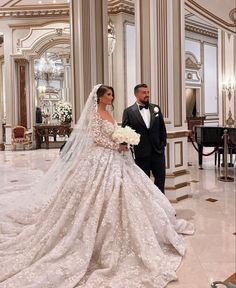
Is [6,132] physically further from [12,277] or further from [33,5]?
[12,277]

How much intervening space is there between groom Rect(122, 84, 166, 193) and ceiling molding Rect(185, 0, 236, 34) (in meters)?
4.43

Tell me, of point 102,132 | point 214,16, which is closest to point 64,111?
point 214,16

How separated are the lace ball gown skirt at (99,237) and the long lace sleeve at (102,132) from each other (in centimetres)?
6

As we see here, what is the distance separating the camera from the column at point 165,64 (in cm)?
484

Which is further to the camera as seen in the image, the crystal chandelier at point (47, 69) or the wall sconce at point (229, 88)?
the crystal chandelier at point (47, 69)

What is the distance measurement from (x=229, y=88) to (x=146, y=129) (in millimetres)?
7897

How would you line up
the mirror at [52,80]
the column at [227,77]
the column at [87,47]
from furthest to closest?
1. the mirror at [52,80]
2. the column at [227,77]
3. the column at [87,47]

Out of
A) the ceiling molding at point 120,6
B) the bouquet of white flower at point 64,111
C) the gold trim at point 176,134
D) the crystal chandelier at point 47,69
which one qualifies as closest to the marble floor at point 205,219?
the gold trim at point 176,134

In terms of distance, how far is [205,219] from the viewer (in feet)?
13.2

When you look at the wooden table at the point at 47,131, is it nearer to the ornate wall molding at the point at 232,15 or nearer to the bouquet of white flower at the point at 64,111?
the bouquet of white flower at the point at 64,111

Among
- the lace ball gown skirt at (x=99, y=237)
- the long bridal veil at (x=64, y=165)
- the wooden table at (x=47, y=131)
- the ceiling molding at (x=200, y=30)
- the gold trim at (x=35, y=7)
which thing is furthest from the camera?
the ceiling molding at (x=200, y=30)

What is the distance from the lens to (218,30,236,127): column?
10742 millimetres

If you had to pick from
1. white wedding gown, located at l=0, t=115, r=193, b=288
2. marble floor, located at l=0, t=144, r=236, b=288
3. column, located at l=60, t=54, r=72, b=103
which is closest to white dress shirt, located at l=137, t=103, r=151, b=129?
white wedding gown, located at l=0, t=115, r=193, b=288

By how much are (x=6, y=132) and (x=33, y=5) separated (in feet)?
15.1
